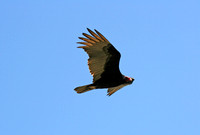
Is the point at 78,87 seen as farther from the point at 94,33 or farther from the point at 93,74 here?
the point at 94,33

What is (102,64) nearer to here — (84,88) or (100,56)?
(100,56)

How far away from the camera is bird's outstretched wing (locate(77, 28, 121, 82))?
12.2 meters

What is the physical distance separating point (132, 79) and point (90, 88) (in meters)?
1.40

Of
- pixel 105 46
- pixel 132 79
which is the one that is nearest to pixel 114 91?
pixel 132 79

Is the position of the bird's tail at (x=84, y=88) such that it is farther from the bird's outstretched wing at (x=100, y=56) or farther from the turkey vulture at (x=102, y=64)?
the bird's outstretched wing at (x=100, y=56)

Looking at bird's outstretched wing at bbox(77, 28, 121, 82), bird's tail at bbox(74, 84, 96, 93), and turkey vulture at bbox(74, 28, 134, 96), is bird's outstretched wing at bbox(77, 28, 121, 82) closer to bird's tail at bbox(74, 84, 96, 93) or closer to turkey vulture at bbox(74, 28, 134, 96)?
turkey vulture at bbox(74, 28, 134, 96)

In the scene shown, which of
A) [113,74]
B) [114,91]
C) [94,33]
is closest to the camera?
[94,33]

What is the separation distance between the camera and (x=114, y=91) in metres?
14.3

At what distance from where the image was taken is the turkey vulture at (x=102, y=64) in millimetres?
12266

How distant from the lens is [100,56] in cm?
1256

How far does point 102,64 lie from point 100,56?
0.27 meters

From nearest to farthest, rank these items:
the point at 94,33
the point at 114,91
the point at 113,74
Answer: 1. the point at 94,33
2. the point at 113,74
3. the point at 114,91

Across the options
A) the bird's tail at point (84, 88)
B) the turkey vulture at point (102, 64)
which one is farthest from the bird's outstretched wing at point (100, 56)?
the bird's tail at point (84, 88)

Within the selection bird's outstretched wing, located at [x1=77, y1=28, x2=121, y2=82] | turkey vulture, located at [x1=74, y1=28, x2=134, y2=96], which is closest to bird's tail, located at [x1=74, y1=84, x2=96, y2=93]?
turkey vulture, located at [x1=74, y1=28, x2=134, y2=96]
